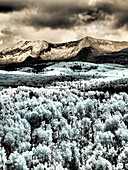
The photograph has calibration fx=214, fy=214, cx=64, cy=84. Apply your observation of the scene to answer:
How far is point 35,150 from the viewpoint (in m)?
6.64

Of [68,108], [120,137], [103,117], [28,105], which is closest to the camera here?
[120,137]

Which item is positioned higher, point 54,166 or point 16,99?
point 16,99

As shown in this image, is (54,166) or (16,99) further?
(16,99)

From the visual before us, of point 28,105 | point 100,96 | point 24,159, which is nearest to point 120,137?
point 24,159

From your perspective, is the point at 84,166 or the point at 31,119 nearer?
the point at 84,166

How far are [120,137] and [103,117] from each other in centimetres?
232

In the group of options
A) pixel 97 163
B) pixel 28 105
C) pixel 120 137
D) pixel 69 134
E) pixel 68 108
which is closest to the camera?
pixel 97 163

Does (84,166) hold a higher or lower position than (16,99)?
lower

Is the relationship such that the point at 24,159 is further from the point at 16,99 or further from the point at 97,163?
the point at 16,99

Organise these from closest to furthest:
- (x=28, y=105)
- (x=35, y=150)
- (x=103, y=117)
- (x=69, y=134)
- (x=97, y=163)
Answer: (x=97, y=163)
(x=35, y=150)
(x=69, y=134)
(x=103, y=117)
(x=28, y=105)

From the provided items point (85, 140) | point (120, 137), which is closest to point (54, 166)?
point (85, 140)

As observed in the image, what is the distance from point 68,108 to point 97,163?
4.97 metres

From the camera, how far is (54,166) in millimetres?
6062

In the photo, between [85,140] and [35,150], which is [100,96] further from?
[35,150]
